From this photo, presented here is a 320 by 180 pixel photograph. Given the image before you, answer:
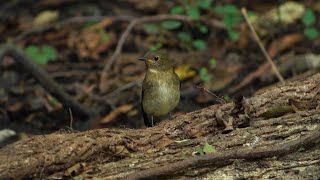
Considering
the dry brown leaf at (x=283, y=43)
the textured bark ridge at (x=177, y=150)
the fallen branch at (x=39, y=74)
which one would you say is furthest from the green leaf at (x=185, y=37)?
the textured bark ridge at (x=177, y=150)

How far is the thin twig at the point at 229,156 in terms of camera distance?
3.74 metres

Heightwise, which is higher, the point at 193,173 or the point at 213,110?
the point at 213,110

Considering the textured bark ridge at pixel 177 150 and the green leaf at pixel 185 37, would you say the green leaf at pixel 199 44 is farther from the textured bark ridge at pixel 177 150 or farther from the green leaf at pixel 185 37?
the textured bark ridge at pixel 177 150

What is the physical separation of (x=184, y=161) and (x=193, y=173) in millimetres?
102

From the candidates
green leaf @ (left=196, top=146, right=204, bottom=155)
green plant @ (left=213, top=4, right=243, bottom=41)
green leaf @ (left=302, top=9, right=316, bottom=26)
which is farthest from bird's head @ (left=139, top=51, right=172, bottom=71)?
green leaf @ (left=196, top=146, right=204, bottom=155)

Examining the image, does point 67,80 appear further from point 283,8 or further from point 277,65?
point 283,8

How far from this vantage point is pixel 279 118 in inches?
170

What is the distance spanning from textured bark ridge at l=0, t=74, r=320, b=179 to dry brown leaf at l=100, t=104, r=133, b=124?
2.72 metres

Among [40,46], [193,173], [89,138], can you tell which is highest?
[40,46]

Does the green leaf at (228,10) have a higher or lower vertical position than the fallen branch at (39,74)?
higher

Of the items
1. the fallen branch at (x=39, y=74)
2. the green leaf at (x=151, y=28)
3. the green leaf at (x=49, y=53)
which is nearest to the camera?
the fallen branch at (x=39, y=74)

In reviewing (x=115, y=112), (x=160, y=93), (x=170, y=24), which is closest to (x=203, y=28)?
(x=170, y=24)

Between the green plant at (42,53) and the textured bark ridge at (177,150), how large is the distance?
14.4 feet

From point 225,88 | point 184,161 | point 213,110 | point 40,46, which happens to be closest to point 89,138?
point 184,161
